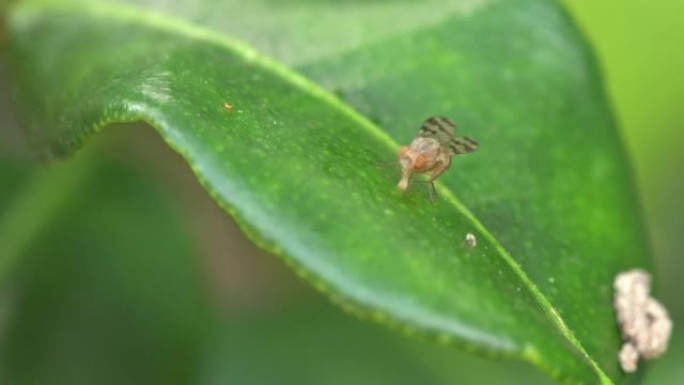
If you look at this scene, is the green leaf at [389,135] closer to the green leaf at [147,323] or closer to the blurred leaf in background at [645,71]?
the green leaf at [147,323]

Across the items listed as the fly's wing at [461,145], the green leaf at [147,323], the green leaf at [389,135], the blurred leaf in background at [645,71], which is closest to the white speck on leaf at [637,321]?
the green leaf at [389,135]

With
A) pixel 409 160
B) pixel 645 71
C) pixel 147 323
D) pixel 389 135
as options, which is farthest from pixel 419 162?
pixel 645 71

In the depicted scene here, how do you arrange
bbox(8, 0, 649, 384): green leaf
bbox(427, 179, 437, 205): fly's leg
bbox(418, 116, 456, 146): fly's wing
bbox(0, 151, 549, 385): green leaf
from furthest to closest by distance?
bbox(0, 151, 549, 385): green leaf < bbox(418, 116, 456, 146): fly's wing < bbox(427, 179, 437, 205): fly's leg < bbox(8, 0, 649, 384): green leaf

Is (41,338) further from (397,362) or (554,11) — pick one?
(554,11)

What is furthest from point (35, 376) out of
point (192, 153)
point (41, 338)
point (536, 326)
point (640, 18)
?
point (640, 18)

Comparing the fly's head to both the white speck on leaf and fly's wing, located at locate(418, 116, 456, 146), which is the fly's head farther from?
the white speck on leaf

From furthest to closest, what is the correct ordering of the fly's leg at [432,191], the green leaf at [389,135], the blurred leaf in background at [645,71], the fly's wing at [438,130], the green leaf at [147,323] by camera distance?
1. the blurred leaf in background at [645,71]
2. the green leaf at [147,323]
3. the fly's wing at [438,130]
4. the fly's leg at [432,191]
5. the green leaf at [389,135]

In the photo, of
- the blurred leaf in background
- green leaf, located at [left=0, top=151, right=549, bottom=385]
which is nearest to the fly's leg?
green leaf, located at [left=0, top=151, right=549, bottom=385]
